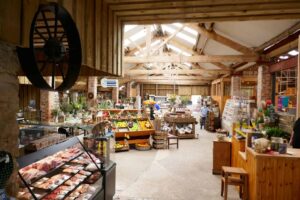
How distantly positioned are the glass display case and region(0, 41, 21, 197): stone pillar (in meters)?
0.84

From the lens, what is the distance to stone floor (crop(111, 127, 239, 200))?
5.01 m

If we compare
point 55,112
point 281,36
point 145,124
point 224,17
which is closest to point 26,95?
point 55,112

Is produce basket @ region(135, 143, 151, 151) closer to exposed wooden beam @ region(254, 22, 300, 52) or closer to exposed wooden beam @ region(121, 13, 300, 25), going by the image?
exposed wooden beam @ region(254, 22, 300, 52)

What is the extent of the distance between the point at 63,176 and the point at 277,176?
11.0 feet

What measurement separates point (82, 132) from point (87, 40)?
86.4 inches

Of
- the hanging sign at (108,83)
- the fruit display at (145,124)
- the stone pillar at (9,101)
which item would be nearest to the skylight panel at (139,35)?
the hanging sign at (108,83)

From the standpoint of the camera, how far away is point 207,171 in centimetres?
656

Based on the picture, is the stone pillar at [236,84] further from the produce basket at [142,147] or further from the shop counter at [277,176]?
the shop counter at [277,176]

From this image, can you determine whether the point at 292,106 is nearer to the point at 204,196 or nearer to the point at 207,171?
the point at 207,171

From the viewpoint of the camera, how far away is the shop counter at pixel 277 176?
3932mm

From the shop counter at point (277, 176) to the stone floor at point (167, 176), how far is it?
3.36 ft

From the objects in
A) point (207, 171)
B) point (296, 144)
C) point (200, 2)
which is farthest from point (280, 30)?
point (207, 171)

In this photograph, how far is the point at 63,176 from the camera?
10.9ft

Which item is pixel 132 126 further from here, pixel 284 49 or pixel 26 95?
pixel 284 49
